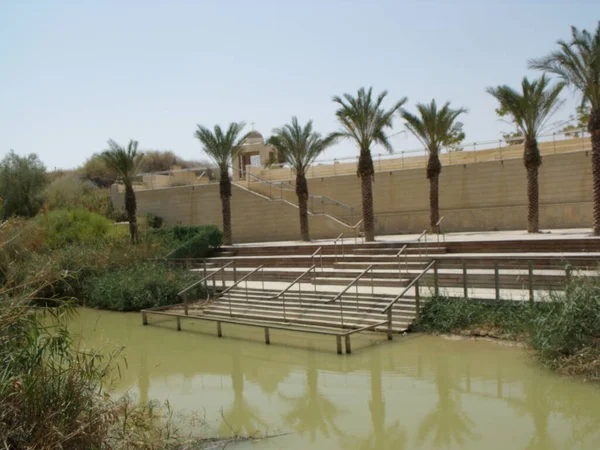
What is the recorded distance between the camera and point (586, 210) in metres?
26.2

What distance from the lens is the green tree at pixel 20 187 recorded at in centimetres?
3729

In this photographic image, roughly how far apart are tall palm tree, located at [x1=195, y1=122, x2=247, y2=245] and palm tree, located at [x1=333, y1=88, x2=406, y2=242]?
20.0 feet

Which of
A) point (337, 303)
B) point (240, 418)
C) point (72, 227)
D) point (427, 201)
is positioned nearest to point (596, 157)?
point (427, 201)

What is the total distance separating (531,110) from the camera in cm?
2383

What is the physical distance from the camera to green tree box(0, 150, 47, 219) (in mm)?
37287

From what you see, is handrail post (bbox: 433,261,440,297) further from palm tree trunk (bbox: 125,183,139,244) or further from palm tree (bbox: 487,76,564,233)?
palm tree trunk (bbox: 125,183,139,244)

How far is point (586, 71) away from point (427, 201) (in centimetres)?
1176

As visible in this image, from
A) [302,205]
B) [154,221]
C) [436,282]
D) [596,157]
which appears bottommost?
[436,282]

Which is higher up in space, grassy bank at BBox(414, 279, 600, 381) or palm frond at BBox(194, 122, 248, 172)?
palm frond at BBox(194, 122, 248, 172)

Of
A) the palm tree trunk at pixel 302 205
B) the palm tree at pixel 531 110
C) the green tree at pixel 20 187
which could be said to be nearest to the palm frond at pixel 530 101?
the palm tree at pixel 531 110

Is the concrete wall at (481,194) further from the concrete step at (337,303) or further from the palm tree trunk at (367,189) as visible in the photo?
the concrete step at (337,303)

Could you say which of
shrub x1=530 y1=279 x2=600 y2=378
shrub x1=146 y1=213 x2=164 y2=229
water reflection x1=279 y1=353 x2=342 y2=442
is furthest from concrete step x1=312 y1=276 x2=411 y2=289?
shrub x1=146 y1=213 x2=164 y2=229

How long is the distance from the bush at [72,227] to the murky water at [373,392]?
50.0 ft

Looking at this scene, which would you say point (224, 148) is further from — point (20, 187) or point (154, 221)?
point (20, 187)
